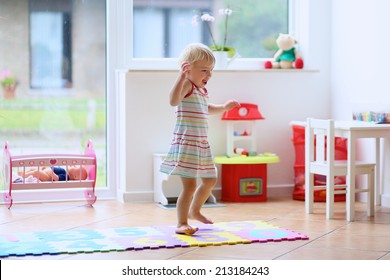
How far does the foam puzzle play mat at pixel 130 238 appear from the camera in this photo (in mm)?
3143

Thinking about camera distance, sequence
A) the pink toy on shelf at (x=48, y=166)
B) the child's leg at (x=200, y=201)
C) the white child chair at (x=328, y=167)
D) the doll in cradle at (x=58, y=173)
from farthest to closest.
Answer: the doll in cradle at (x=58, y=173), the pink toy on shelf at (x=48, y=166), the white child chair at (x=328, y=167), the child's leg at (x=200, y=201)

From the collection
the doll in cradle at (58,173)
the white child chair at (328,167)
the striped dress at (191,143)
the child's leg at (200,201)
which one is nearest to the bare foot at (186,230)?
the child's leg at (200,201)

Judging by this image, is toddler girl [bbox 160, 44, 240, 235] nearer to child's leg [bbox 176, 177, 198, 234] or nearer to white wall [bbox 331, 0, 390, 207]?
child's leg [bbox 176, 177, 198, 234]

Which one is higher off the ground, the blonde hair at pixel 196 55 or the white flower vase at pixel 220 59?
the white flower vase at pixel 220 59

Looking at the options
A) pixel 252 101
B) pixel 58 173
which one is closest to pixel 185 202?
pixel 58 173

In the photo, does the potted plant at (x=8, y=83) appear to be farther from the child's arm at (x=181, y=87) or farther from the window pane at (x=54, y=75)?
the child's arm at (x=181, y=87)

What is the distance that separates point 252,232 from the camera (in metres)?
3.52

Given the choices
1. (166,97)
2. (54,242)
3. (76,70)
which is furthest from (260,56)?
(54,242)

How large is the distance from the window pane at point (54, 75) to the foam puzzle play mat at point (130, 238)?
1.23m

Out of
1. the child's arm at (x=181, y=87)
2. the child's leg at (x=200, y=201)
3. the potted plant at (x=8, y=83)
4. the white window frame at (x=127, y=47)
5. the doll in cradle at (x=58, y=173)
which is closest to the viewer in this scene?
the child's arm at (x=181, y=87)

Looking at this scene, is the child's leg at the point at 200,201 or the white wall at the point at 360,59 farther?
the white wall at the point at 360,59

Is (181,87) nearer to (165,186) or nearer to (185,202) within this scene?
(185,202)

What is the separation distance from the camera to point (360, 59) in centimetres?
464

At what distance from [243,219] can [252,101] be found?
43.5 inches
